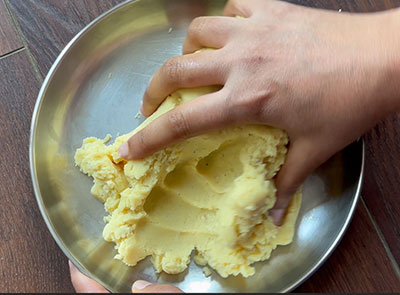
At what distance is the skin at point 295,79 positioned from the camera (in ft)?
1.82

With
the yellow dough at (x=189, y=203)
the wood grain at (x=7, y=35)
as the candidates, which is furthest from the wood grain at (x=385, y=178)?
the wood grain at (x=7, y=35)

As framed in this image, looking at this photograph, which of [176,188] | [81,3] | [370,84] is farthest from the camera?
[81,3]

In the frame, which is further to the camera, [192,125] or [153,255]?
[153,255]

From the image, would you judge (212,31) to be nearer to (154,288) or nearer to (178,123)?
(178,123)

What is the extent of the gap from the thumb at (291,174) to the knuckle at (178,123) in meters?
0.16

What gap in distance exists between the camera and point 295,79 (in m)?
0.55

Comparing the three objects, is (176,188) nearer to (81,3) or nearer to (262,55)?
(262,55)

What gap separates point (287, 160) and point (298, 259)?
173mm

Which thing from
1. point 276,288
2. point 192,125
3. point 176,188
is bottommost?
point 276,288

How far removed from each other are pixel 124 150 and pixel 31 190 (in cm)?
21

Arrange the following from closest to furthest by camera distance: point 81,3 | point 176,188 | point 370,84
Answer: point 370,84 → point 176,188 → point 81,3

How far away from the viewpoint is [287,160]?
62cm

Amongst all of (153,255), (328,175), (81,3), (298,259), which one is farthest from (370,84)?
(81,3)

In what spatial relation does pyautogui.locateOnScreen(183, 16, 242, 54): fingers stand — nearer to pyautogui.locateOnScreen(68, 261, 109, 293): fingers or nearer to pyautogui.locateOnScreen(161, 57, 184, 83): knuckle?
pyautogui.locateOnScreen(161, 57, 184, 83): knuckle
